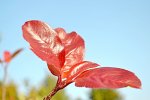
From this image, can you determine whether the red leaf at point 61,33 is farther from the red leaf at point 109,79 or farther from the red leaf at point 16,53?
the red leaf at point 16,53

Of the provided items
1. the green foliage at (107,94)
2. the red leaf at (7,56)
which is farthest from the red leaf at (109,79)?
the green foliage at (107,94)

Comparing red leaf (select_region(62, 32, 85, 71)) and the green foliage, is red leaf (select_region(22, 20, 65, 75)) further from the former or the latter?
the green foliage

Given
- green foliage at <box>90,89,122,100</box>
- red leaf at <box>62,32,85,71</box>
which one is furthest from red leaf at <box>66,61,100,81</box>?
green foliage at <box>90,89,122,100</box>

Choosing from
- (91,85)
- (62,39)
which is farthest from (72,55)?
(91,85)

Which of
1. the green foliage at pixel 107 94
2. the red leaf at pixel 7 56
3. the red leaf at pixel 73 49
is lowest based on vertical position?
the green foliage at pixel 107 94

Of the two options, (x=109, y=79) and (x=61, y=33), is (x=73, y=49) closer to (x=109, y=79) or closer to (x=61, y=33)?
(x=61, y=33)

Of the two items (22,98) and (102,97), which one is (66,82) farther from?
(102,97)

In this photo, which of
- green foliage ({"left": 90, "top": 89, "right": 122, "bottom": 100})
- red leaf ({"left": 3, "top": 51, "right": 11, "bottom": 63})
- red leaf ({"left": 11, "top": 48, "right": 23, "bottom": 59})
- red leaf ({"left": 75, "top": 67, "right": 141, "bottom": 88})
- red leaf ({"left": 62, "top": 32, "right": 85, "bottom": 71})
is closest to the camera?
red leaf ({"left": 75, "top": 67, "right": 141, "bottom": 88})
